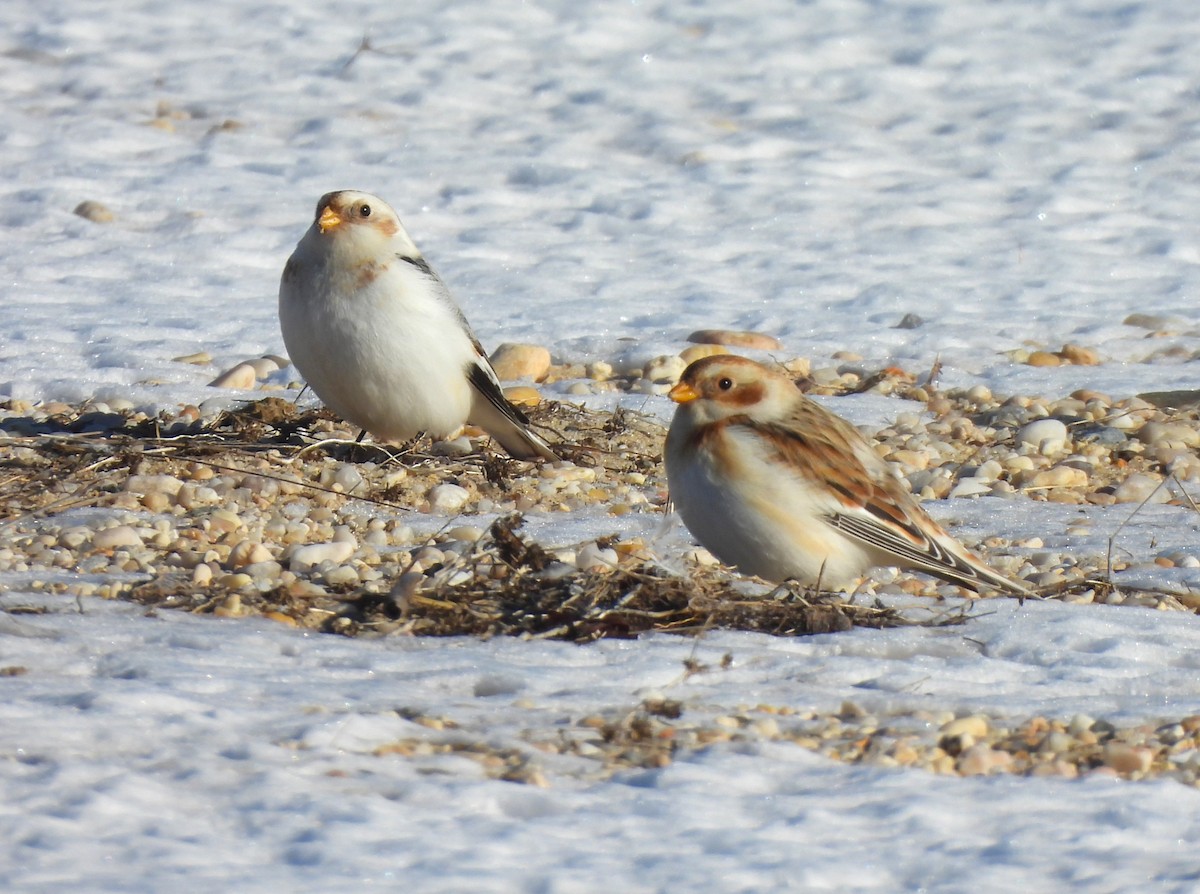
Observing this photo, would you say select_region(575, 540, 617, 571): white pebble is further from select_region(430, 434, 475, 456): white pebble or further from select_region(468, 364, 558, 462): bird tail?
select_region(430, 434, 475, 456): white pebble

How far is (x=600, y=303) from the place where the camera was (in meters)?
8.66

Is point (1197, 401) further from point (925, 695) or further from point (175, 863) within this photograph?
point (175, 863)

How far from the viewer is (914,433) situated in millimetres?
6762

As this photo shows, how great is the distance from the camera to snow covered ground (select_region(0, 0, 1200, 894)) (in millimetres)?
3000

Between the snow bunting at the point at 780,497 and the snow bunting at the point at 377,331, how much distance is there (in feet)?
4.70

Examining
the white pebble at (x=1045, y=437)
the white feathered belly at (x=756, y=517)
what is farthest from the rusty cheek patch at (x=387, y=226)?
the white pebble at (x=1045, y=437)

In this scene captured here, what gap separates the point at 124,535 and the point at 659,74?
8.04 metres

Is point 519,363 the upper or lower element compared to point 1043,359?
upper

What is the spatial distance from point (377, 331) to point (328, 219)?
419mm

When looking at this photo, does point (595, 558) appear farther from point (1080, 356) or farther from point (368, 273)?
point (1080, 356)

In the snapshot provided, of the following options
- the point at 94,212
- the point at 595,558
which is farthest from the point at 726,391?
the point at 94,212

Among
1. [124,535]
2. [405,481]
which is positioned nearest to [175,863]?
[124,535]

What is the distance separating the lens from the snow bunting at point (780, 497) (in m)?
4.48

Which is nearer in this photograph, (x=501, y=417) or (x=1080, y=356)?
(x=501, y=417)
